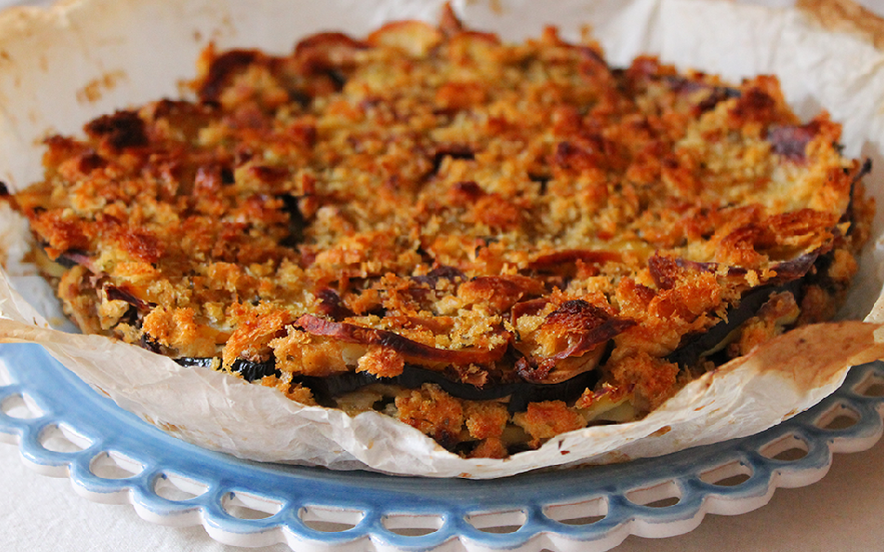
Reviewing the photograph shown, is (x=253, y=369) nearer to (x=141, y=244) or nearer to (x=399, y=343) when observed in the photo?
(x=399, y=343)

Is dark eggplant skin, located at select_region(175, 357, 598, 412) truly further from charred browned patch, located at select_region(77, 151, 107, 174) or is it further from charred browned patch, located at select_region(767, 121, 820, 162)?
charred browned patch, located at select_region(767, 121, 820, 162)

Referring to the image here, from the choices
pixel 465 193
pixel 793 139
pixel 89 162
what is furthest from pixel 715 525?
pixel 89 162

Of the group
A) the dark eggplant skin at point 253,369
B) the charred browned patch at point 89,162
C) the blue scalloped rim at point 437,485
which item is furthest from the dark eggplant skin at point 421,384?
the charred browned patch at point 89,162

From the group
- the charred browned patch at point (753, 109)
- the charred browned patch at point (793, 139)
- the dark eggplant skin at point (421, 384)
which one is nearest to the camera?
the dark eggplant skin at point (421, 384)

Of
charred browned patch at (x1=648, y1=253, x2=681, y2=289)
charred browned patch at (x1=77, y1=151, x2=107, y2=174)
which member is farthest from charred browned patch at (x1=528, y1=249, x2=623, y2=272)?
charred browned patch at (x1=77, y1=151, x2=107, y2=174)

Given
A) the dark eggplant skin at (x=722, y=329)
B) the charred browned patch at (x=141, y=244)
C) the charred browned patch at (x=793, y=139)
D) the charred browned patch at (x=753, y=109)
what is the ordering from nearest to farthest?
the dark eggplant skin at (x=722, y=329) < the charred browned patch at (x=141, y=244) < the charred browned patch at (x=793, y=139) < the charred browned patch at (x=753, y=109)

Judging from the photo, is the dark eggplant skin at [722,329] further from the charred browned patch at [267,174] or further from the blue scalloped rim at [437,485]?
the charred browned patch at [267,174]
